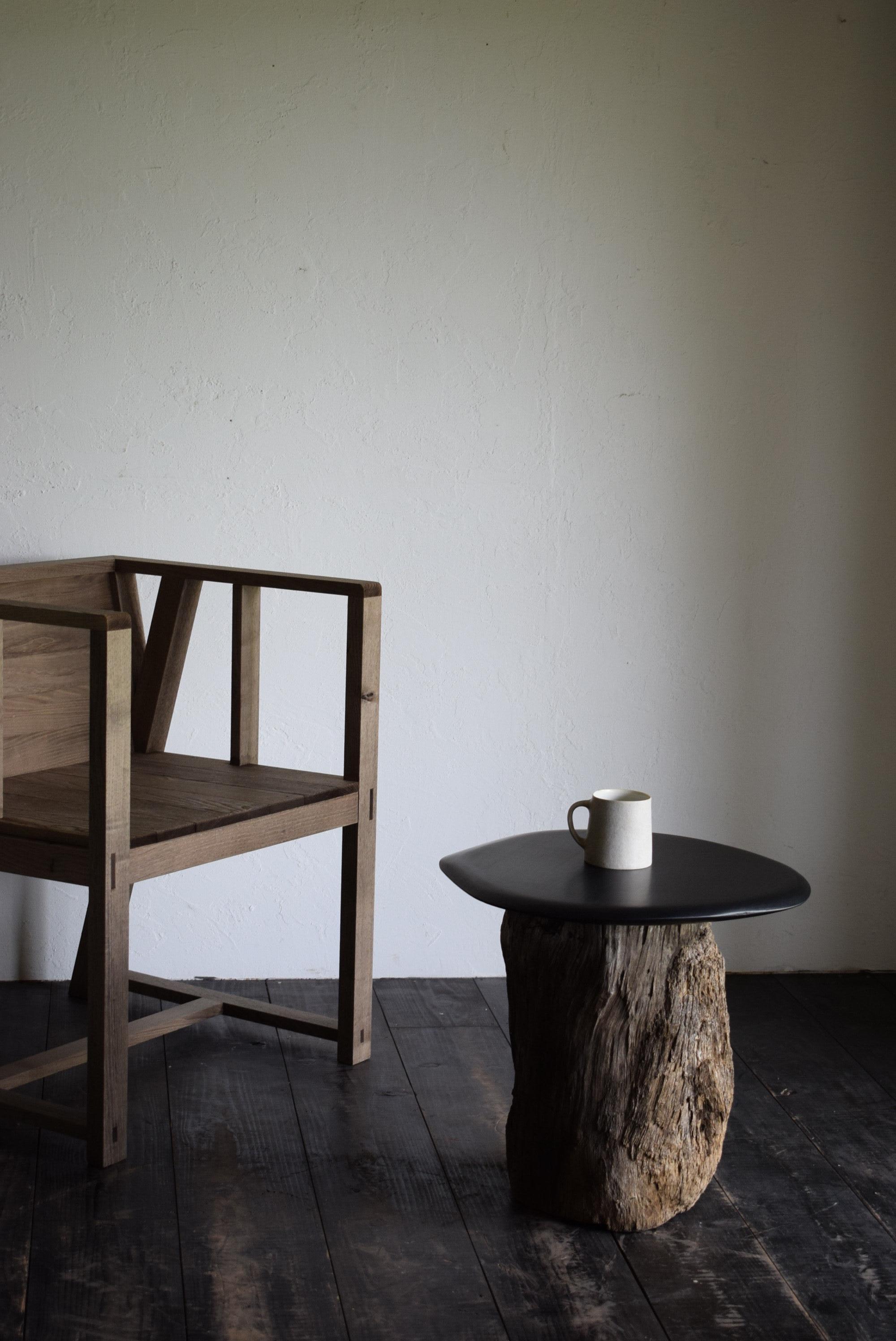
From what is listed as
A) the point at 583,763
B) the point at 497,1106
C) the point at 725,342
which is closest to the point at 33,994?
the point at 497,1106

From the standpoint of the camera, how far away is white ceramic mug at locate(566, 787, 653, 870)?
1.69 metres

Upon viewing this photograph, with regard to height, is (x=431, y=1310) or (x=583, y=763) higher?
(x=583, y=763)

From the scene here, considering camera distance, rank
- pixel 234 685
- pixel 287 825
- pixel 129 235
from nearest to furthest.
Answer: pixel 287 825 → pixel 234 685 → pixel 129 235

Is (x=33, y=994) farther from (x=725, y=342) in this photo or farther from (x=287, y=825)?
(x=725, y=342)

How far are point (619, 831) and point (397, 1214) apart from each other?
20.8 inches

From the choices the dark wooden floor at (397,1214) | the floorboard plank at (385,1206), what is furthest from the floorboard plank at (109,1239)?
the floorboard plank at (385,1206)

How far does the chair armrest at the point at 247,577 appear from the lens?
2055 millimetres

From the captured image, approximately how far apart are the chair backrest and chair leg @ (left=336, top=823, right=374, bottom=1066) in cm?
47

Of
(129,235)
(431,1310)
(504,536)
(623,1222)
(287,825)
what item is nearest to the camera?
(431,1310)

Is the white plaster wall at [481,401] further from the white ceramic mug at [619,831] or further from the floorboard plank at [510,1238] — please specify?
the white ceramic mug at [619,831]

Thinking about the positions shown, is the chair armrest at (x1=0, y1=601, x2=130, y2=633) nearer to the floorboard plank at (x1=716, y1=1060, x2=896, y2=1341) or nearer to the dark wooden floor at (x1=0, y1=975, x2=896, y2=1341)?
the dark wooden floor at (x1=0, y1=975, x2=896, y2=1341)

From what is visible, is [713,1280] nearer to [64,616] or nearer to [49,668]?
[64,616]

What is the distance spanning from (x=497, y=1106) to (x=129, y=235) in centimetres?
151

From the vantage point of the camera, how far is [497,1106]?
6.52 feet
